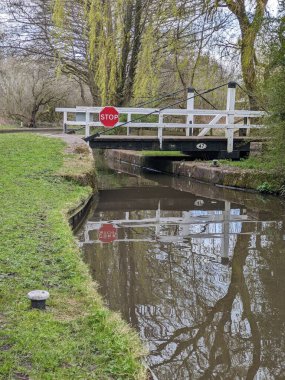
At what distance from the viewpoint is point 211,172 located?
44.5 ft

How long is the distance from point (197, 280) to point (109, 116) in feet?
27.5

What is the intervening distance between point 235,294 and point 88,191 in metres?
5.32

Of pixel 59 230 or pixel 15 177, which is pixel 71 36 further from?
pixel 59 230

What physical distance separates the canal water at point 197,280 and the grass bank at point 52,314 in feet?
1.54

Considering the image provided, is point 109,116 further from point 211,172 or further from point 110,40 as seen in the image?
point 110,40

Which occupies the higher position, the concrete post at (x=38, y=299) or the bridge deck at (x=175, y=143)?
the bridge deck at (x=175, y=143)

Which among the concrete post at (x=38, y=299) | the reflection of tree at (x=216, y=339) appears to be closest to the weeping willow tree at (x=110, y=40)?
the reflection of tree at (x=216, y=339)

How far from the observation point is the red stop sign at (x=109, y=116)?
1292cm

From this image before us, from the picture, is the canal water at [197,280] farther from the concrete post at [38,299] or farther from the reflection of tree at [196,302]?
the concrete post at [38,299]

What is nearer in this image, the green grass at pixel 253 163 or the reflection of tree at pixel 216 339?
the reflection of tree at pixel 216 339

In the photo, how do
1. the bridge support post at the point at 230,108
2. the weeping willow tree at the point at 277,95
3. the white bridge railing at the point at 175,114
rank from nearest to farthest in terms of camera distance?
the weeping willow tree at the point at 277,95
the white bridge railing at the point at 175,114
the bridge support post at the point at 230,108

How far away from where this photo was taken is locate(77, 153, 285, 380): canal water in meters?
3.63

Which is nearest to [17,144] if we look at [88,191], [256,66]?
[88,191]

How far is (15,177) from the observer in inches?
381
